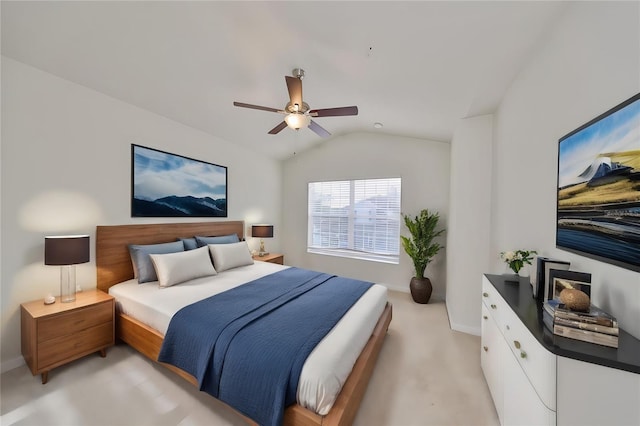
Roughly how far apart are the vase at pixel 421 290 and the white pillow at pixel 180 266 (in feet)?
9.72

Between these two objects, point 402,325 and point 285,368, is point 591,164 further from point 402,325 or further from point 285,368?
point 402,325

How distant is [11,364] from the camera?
2057 millimetres

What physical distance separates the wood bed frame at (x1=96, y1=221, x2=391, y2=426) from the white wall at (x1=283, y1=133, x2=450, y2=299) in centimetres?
170

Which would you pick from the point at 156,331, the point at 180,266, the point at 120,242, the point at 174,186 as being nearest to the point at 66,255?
the point at 120,242

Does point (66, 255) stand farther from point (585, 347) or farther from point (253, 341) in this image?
point (585, 347)

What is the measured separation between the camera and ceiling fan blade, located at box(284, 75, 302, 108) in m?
1.99

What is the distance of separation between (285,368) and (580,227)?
186 centimetres

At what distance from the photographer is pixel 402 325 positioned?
9.95ft

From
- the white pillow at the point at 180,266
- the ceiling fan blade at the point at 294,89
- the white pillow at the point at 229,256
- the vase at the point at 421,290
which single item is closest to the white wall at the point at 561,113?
the vase at the point at 421,290

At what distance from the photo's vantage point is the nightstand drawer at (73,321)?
1.93m

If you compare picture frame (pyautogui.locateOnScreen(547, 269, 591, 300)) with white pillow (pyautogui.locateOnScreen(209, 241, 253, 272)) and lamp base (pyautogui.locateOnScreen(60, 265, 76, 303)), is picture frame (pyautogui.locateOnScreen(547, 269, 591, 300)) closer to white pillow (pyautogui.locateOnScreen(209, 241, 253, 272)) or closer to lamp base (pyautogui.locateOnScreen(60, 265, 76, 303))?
white pillow (pyautogui.locateOnScreen(209, 241, 253, 272))

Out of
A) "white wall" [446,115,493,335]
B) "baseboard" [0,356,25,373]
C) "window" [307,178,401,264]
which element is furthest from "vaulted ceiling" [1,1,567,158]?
"baseboard" [0,356,25,373]

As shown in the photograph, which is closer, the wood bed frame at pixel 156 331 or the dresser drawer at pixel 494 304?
the wood bed frame at pixel 156 331

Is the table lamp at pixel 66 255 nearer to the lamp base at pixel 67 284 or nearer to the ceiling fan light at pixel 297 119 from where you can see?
the lamp base at pixel 67 284
